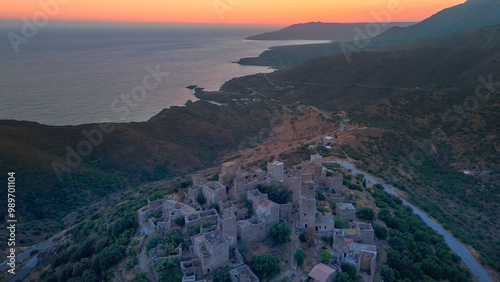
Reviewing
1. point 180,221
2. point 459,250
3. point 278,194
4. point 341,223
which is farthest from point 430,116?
point 180,221

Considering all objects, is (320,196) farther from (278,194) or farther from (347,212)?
(278,194)

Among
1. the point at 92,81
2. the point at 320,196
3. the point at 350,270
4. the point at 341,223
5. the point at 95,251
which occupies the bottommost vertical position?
the point at 92,81

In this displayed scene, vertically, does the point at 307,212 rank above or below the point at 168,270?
above

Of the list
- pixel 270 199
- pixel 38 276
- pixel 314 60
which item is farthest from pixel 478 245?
pixel 314 60

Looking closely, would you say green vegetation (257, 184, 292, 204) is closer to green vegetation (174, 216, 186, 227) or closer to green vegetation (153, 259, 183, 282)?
green vegetation (174, 216, 186, 227)

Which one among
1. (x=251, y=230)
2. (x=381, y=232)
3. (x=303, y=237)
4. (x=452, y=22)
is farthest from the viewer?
(x=452, y=22)

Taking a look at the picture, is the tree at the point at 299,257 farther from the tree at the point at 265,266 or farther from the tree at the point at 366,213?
the tree at the point at 366,213

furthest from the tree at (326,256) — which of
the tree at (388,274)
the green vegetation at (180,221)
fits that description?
the green vegetation at (180,221)
